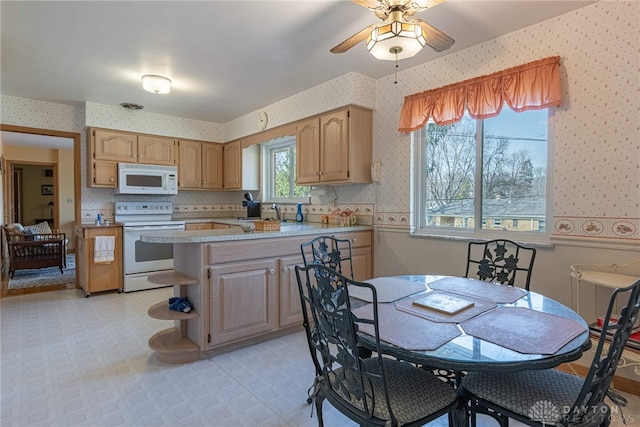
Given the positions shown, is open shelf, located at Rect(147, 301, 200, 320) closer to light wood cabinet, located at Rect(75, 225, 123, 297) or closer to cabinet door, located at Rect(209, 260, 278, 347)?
cabinet door, located at Rect(209, 260, 278, 347)

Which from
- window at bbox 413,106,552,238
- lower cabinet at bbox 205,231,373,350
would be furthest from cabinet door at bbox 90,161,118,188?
window at bbox 413,106,552,238

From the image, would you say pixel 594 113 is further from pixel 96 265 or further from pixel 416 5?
pixel 96 265

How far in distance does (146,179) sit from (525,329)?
455 centimetres

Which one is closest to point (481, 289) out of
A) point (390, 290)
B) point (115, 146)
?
point (390, 290)

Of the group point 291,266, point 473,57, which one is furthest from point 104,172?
point 473,57

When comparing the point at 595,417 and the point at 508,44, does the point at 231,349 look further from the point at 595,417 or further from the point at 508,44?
the point at 508,44

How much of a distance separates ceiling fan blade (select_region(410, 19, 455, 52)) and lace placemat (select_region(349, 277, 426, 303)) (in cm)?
139

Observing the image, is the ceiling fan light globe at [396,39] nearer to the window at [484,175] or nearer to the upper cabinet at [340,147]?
the window at [484,175]

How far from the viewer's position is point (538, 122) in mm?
2502

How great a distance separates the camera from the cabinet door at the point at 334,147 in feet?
11.0

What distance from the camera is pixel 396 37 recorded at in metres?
1.76

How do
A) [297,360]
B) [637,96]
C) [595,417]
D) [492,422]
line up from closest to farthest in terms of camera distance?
[595,417]
[492,422]
[637,96]
[297,360]

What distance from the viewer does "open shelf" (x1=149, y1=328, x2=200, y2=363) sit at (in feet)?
7.94

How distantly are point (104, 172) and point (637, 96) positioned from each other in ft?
16.8
